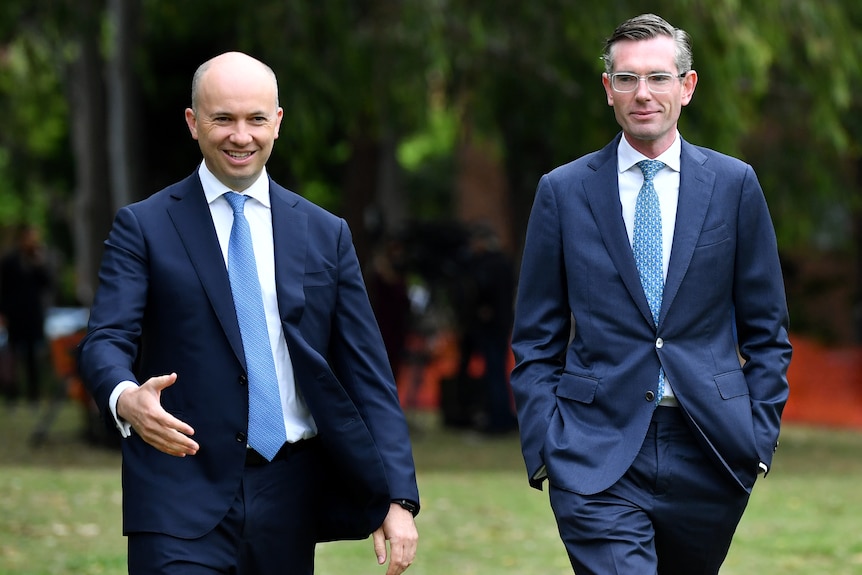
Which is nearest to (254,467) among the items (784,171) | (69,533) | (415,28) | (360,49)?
(69,533)

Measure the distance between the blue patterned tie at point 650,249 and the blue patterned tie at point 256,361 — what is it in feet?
3.60

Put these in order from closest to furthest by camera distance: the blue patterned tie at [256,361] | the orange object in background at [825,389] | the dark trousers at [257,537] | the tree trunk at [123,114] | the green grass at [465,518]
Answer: the dark trousers at [257,537] → the blue patterned tie at [256,361] → the green grass at [465,518] → the tree trunk at [123,114] → the orange object in background at [825,389]

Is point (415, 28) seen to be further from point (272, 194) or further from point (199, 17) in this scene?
point (272, 194)

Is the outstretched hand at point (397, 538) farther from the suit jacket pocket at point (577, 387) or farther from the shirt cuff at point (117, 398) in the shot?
the shirt cuff at point (117, 398)

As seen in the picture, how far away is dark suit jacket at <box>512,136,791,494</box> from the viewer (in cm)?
464

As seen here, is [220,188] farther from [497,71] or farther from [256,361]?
[497,71]

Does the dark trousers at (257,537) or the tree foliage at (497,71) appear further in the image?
the tree foliage at (497,71)

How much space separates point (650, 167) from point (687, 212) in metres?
0.19

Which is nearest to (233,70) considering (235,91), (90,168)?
(235,91)

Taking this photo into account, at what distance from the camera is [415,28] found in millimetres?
13648

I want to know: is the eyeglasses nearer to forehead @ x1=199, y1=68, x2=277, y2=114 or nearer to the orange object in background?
forehead @ x1=199, y1=68, x2=277, y2=114

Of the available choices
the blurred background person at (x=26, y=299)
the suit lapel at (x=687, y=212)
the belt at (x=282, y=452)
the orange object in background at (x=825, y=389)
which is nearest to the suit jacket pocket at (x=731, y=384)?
the suit lapel at (x=687, y=212)

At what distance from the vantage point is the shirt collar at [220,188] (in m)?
4.52

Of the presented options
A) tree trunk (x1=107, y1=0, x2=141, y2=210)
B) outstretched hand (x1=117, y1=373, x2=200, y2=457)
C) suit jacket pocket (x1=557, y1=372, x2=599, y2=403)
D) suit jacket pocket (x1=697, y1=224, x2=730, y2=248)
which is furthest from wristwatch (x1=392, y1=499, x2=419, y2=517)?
tree trunk (x1=107, y1=0, x2=141, y2=210)
